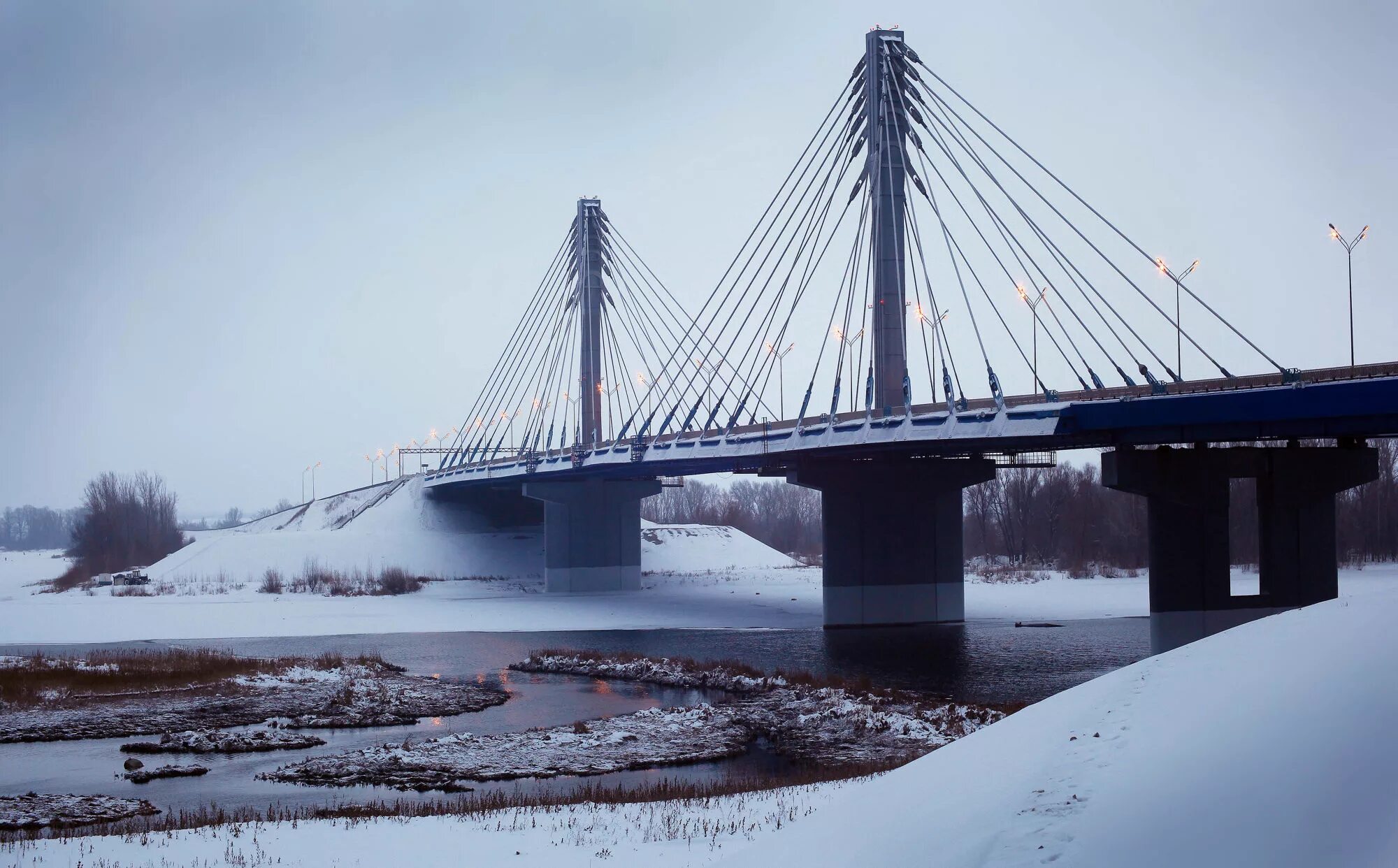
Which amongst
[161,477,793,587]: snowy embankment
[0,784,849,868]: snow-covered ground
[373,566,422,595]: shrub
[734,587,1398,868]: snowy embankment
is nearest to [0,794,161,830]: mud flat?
[0,784,849,868]: snow-covered ground

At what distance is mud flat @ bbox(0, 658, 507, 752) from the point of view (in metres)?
27.1

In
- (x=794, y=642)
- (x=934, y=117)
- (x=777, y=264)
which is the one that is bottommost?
(x=794, y=642)

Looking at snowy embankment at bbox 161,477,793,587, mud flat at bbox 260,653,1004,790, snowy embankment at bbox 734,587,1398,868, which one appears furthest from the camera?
snowy embankment at bbox 161,477,793,587

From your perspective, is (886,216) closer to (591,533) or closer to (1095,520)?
(591,533)

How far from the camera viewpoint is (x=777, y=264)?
5444cm

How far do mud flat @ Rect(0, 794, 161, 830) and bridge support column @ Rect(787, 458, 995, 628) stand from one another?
1425 inches

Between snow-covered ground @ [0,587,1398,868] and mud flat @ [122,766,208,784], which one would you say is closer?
snow-covered ground @ [0,587,1398,868]

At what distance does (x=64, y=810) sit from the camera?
17797mm

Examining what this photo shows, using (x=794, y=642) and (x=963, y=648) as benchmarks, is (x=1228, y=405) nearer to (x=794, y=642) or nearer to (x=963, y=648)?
(x=963, y=648)

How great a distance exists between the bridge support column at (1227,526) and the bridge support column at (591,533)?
1664 inches

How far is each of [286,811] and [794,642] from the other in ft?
97.1

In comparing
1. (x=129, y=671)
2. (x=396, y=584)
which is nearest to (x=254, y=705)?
(x=129, y=671)

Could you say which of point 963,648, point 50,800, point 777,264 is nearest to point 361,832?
point 50,800

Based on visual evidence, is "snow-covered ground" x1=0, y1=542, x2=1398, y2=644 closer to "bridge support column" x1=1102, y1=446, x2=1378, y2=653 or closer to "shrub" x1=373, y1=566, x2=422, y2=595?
"shrub" x1=373, y1=566, x2=422, y2=595
